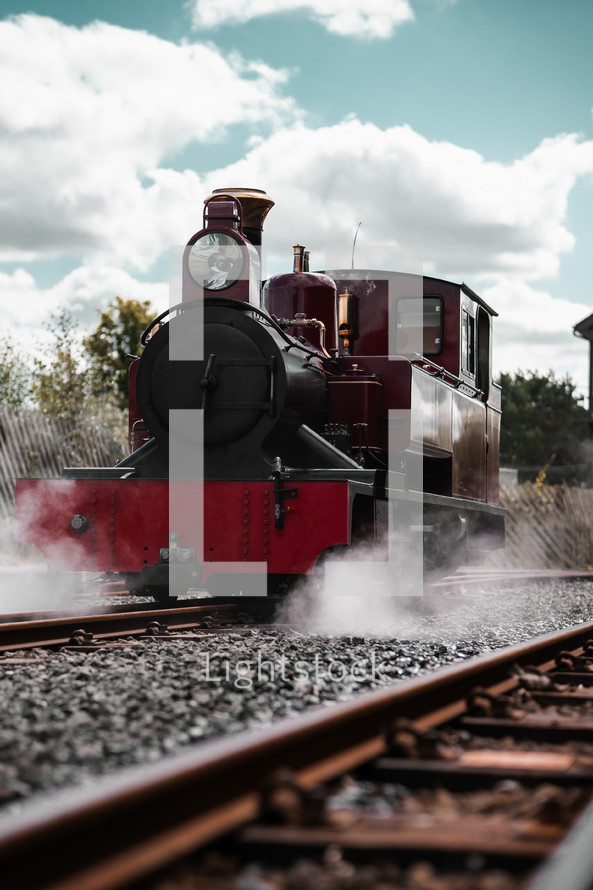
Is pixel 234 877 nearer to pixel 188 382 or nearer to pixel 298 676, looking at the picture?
pixel 298 676

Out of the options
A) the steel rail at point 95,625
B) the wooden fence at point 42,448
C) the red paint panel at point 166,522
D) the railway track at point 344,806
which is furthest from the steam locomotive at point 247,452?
the wooden fence at point 42,448

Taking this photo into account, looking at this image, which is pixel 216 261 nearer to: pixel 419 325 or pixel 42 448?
pixel 419 325

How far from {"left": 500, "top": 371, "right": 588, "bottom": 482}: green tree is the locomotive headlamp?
46.4 meters

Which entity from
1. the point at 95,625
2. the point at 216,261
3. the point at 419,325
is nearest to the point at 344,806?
the point at 95,625

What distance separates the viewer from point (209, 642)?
17.3ft

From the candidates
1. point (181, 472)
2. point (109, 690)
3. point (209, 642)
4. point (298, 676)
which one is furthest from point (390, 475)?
point (109, 690)

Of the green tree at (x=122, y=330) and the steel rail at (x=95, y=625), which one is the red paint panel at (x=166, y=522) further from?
the green tree at (x=122, y=330)

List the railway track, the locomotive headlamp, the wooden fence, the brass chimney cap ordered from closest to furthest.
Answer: the railway track → the locomotive headlamp → the brass chimney cap → the wooden fence

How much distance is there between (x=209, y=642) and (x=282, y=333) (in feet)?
8.22

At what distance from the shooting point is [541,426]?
5553 cm

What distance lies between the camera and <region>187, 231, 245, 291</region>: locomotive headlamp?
7.00m

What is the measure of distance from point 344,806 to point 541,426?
5505 cm

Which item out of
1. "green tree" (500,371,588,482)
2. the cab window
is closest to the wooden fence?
the cab window

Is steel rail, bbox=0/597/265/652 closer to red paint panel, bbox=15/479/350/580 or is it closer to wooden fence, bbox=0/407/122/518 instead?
red paint panel, bbox=15/479/350/580
